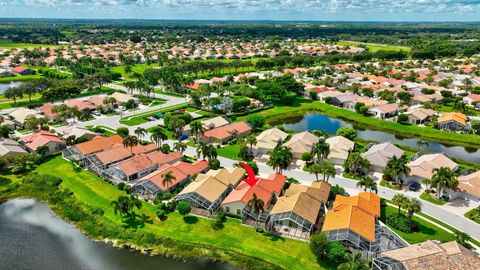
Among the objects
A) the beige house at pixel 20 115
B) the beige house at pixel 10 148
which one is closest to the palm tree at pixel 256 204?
the beige house at pixel 10 148

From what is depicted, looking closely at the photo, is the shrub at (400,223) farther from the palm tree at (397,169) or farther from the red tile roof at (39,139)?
the red tile roof at (39,139)

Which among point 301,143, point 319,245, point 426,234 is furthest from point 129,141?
point 426,234

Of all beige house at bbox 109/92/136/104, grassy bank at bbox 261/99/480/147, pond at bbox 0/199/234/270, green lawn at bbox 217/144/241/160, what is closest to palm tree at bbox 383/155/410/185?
green lawn at bbox 217/144/241/160

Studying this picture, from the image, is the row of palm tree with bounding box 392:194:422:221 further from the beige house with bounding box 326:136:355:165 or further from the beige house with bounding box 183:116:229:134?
the beige house with bounding box 183:116:229:134

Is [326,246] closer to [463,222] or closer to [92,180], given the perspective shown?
[463,222]

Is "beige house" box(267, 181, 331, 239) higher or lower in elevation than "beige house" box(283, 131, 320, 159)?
lower

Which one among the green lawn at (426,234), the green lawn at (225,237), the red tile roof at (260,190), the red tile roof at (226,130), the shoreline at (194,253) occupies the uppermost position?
the red tile roof at (226,130)

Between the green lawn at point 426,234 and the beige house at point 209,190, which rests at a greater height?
the beige house at point 209,190
